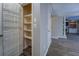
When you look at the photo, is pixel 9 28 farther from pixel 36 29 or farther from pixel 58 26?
pixel 58 26

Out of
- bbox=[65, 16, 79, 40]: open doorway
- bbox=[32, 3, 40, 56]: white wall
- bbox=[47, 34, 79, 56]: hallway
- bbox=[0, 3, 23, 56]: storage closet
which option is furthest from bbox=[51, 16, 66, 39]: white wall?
bbox=[32, 3, 40, 56]: white wall

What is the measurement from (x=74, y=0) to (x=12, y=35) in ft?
4.87

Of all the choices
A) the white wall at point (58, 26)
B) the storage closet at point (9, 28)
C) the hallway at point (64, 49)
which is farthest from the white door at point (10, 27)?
the white wall at point (58, 26)

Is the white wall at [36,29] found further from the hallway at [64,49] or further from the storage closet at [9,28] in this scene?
the hallway at [64,49]

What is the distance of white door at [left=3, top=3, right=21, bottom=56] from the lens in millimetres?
2322

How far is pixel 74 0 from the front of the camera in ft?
5.74

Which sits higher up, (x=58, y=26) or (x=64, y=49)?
(x=58, y=26)

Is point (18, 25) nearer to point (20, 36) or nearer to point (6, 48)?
point (20, 36)

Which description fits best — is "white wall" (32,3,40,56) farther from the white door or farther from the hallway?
the hallway

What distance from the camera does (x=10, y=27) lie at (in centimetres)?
249

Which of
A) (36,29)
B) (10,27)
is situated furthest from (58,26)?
(36,29)

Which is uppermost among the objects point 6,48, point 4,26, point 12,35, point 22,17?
point 22,17

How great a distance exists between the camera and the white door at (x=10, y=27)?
232 centimetres

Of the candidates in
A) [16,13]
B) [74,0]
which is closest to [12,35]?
[16,13]
